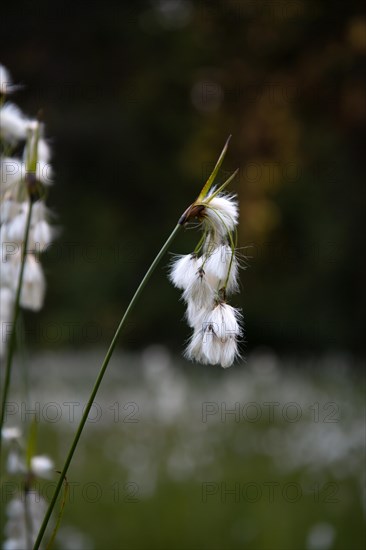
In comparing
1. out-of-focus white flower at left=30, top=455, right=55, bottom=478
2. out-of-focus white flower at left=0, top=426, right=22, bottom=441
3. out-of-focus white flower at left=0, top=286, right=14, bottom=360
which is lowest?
out-of-focus white flower at left=30, top=455, right=55, bottom=478

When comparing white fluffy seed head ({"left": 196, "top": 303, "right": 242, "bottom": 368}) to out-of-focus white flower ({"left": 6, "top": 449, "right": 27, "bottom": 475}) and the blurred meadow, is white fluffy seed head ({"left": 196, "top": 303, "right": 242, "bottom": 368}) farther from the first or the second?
the blurred meadow

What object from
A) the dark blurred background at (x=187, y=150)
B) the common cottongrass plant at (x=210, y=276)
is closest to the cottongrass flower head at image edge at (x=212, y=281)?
the common cottongrass plant at (x=210, y=276)

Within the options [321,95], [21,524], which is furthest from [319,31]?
[21,524]

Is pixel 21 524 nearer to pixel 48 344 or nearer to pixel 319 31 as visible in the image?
pixel 319 31

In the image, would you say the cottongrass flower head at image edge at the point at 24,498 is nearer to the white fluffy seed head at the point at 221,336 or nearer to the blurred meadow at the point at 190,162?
the white fluffy seed head at the point at 221,336

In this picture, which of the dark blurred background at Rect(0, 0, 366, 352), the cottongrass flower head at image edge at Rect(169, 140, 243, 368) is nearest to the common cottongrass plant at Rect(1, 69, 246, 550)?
the cottongrass flower head at image edge at Rect(169, 140, 243, 368)
